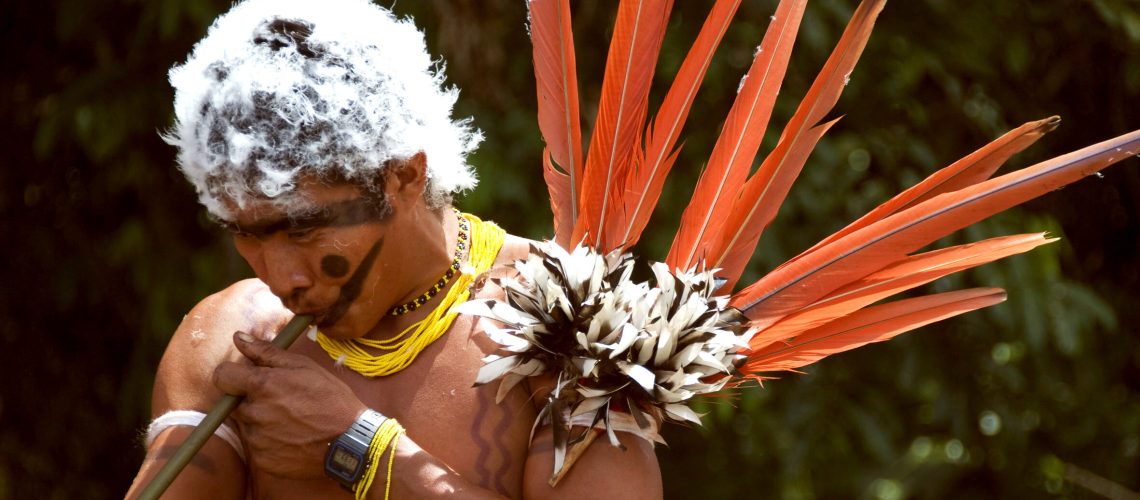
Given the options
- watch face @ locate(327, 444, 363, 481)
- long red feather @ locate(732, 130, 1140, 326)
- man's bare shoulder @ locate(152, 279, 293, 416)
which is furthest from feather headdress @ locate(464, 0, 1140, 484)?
man's bare shoulder @ locate(152, 279, 293, 416)

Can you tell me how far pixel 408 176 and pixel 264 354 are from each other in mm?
315

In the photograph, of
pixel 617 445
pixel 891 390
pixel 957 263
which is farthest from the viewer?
pixel 891 390

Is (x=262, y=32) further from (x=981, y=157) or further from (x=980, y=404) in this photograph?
(x=980, y=404)

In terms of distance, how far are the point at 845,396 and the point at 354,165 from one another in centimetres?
250

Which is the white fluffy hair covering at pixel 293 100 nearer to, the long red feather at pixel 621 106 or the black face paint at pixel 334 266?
the black face paint at pixel 334 266

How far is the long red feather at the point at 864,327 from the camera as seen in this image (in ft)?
6.09

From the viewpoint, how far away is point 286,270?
177cm

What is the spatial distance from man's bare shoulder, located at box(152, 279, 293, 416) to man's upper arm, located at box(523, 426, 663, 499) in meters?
0.47

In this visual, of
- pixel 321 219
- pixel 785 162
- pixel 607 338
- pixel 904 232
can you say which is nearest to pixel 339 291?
pixel 321 219

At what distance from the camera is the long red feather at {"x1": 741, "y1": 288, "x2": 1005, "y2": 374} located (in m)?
1.86

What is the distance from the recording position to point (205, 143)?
1710 mm

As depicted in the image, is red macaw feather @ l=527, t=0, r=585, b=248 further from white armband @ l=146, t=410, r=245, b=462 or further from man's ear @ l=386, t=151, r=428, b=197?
white armband @ l=146, t=410, r=245, b=462

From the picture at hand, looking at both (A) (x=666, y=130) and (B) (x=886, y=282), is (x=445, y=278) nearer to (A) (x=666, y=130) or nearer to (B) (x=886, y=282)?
(A) (x=666, y=130)

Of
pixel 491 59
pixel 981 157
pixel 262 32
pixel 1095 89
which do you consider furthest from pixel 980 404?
pixel 262 32
